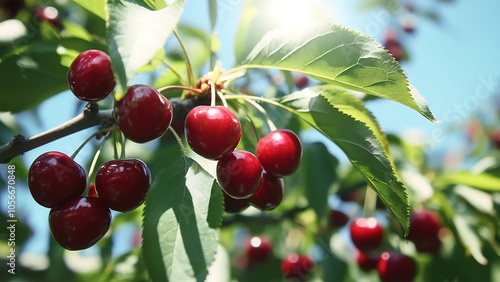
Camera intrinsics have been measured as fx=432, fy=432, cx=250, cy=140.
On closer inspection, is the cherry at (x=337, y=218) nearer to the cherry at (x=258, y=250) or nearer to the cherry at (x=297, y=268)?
the cherry at (x=297, y=268)

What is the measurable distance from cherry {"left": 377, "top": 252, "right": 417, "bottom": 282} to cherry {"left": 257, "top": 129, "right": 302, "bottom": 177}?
3.98ft

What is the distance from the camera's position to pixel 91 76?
1085mm

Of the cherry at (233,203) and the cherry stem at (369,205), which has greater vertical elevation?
the cherry at (233,203)

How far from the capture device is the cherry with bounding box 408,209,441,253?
2271 mm

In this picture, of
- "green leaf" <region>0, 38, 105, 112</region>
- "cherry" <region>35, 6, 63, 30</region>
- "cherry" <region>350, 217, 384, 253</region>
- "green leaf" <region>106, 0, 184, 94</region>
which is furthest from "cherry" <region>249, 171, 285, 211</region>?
"cherry" <region>35, 6, 63, 30</region>

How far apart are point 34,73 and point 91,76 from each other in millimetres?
528

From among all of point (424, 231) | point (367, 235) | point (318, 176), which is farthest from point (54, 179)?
point (424, 231)

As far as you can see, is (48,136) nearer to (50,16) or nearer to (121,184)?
(121,184)

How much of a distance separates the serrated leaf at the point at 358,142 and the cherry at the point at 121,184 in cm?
52

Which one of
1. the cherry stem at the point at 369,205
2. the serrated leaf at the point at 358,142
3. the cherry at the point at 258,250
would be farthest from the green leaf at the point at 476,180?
the serrated leaf at the point at 358,142

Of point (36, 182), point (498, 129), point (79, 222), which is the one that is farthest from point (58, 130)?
point (498, 129)

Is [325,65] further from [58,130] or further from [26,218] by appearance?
[26,218]

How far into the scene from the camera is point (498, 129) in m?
4.83

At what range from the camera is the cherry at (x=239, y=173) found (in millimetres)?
1185
